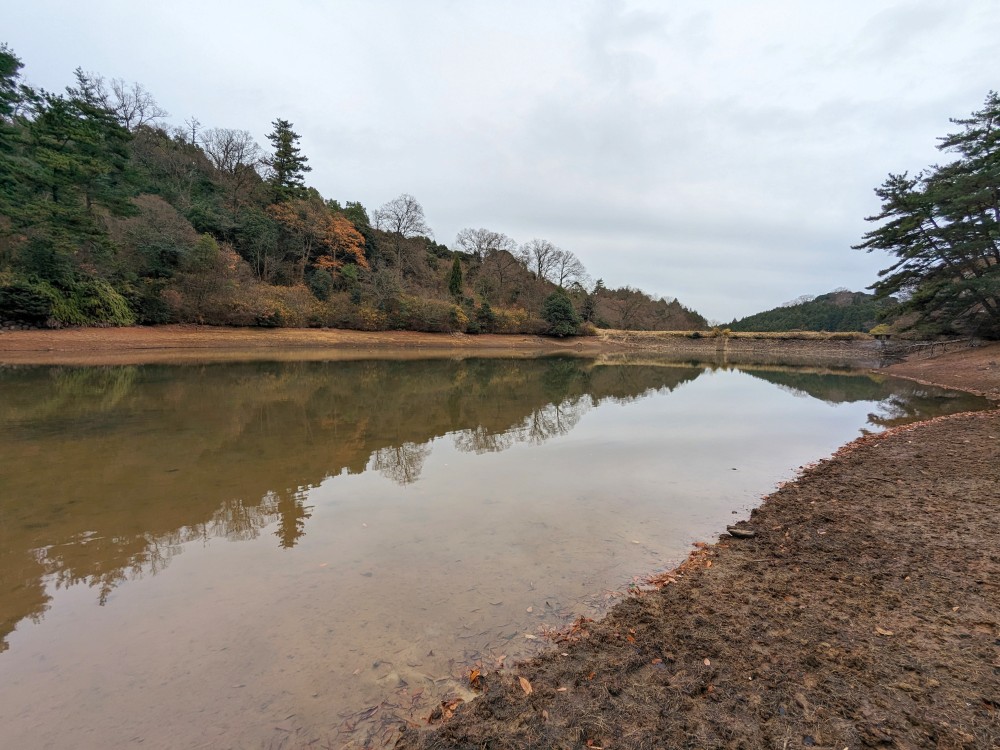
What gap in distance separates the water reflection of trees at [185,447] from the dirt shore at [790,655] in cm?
Result: 326

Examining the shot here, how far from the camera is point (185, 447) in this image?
779 cm

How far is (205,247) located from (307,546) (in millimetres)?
30961

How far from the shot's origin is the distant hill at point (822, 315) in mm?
69856

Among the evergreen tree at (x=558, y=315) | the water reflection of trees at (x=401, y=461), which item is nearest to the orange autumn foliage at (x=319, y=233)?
the evergreen tree at (x=558, y=315)

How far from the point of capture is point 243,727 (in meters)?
2.40

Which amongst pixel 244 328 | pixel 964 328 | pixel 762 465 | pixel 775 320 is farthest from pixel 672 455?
pixel 775 320

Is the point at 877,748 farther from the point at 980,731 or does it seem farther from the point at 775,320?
the point at 775,320

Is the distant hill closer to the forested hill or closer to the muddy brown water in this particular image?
the forested hill

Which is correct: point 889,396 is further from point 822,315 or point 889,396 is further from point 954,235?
point 822,315

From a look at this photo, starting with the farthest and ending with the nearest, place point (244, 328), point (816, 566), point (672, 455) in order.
Result: point (244, 328) → point (672, 455) → point (816, 566)

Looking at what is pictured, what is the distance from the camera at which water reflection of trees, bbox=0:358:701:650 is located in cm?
442

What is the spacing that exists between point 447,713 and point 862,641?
2.48 m

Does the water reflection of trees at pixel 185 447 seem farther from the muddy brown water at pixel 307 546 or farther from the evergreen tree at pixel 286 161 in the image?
the evergreen tree at pixel 286 161

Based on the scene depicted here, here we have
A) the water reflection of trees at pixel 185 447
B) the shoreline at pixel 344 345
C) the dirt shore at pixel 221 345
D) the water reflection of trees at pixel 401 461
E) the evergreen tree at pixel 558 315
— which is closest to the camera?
the water reflection of trees at pixel 185 447
